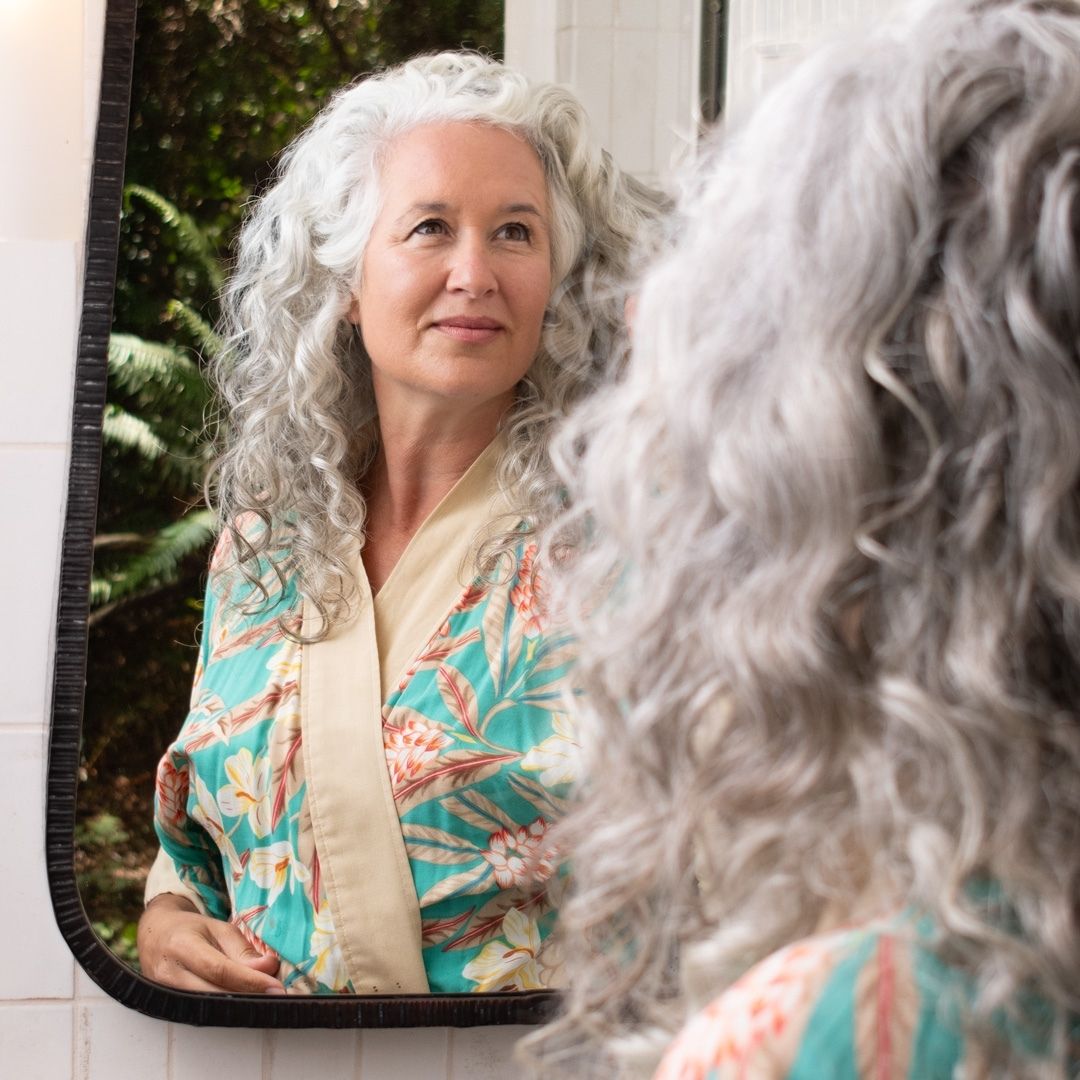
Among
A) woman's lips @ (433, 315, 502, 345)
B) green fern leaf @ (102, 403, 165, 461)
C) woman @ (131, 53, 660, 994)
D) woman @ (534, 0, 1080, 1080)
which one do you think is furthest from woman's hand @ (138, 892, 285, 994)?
woman @ (534, 0, 1080, 1080)

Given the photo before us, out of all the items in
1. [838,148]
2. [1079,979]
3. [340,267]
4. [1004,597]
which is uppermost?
[340,267]

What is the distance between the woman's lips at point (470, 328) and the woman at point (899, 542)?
432 mm

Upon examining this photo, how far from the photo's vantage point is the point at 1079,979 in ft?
1.30

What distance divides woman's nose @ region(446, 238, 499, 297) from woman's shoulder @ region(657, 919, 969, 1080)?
0.55m

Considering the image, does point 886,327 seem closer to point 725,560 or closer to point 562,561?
point 725,560

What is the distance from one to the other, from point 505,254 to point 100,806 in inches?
19.1

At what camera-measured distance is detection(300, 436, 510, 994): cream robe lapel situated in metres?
0.89

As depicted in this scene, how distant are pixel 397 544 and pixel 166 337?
8.9 inches

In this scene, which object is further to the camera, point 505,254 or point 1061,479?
point 505,254

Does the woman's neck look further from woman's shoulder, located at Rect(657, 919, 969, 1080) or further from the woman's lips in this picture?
woman's shoulder, located at Rect(657, 919, 969, 1080)

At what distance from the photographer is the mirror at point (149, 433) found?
3.08 ft

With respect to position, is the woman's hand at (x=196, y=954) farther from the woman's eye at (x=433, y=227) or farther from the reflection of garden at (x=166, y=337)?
the woman's eye at (x=433, y=227)

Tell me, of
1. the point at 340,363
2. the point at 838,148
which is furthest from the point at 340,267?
the point at 838,148

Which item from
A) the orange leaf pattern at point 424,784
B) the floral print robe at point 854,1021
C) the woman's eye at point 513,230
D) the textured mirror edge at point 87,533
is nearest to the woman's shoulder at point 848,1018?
the floral print robe at point 854,1021
